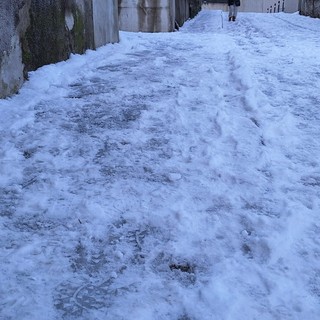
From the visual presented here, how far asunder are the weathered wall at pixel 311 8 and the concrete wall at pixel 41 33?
1200 cm

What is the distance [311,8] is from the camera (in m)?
16.3

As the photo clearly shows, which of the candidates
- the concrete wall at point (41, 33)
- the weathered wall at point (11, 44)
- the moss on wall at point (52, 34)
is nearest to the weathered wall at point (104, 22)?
the concrete wall at point (41, 33)

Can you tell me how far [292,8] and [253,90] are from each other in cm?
2329

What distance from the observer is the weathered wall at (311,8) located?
15.6 metres

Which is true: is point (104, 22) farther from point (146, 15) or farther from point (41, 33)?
point (146, 15)

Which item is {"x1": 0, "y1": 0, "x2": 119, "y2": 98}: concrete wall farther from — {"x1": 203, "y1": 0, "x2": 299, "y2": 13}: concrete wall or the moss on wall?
{"x1": 203, "y1": 0, "x2": 299, "y2": 13}: concrete wall

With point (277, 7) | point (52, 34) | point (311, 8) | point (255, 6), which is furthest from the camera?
point (255, 6)

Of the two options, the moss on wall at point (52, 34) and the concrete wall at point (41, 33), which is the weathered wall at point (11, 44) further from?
the moss on wall at point (52, 34)

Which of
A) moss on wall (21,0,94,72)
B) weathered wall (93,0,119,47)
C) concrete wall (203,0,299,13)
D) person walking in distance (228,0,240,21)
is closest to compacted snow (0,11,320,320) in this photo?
moss on wall (21,0,94,72)

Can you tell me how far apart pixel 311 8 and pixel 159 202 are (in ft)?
55.3

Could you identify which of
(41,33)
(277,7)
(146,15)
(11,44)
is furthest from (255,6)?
(11,44)

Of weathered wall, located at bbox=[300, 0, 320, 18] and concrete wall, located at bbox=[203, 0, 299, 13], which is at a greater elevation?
concrete wall, located at bbox=[203, 0, 299, 13]

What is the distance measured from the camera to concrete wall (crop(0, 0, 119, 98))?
3.47 m

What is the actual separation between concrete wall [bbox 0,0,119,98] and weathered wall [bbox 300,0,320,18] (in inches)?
A: 473
